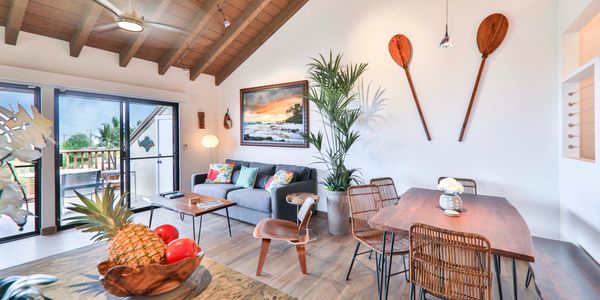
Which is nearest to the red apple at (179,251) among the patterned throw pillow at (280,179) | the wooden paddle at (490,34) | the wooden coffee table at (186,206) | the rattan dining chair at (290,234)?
the rattan dining chair at (290,234)

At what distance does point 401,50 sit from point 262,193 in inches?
113

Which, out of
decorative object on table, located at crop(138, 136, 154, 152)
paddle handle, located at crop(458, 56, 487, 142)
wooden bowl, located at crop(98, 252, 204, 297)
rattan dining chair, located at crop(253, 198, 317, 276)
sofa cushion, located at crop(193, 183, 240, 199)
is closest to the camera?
wooden bowl, located at crop(98, 252, 204, 297)

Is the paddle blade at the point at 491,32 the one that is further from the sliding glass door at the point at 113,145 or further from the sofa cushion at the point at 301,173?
the sliding glass door at the point at 113,145

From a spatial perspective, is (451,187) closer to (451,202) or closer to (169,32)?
(451,202)

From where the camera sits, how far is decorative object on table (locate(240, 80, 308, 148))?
4.80 m

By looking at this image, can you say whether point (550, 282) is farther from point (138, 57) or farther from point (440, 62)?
point (138, 57)

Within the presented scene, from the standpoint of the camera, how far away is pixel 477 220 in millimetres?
1992

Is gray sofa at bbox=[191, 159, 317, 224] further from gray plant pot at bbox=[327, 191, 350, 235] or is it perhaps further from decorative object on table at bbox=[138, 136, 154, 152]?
decorative object on table at bbox=[138, 136, 154, 152]

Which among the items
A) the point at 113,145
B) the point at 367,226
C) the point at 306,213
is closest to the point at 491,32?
the point at 367,226

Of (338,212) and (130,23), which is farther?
(338,212)

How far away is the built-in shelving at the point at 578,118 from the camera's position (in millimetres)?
2637

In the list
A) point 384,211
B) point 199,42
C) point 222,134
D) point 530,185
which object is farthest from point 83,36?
point 530,185

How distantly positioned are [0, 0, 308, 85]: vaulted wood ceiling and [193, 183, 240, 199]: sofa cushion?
228 cm

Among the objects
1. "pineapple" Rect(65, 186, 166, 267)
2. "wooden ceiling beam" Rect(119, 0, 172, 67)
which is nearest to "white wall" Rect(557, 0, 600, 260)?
"pineapple" Rect(65, 186, 166, 267)
